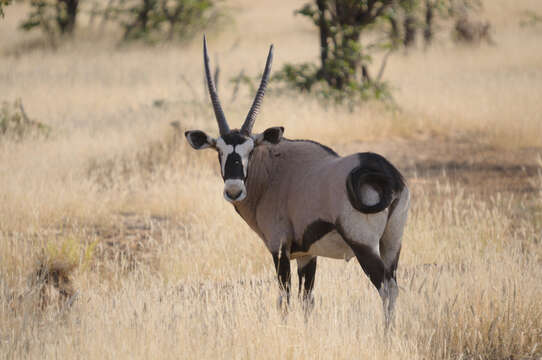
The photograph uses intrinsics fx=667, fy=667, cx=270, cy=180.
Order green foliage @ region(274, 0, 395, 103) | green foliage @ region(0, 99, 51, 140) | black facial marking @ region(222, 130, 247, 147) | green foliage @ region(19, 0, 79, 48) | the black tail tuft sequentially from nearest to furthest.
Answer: the black tail tuft, black facial marking @ region(222, 130, 247, 147), green foliage @ region(0, 99, 51, 140), green foliage @ region(274, 0, 395, 103), green foliage @ region(19, 0, 79, 48)

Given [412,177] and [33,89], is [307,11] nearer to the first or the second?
[412,177]

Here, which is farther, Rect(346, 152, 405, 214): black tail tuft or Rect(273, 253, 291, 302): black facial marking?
Rect(273, 253, 291, 302): black facial marking

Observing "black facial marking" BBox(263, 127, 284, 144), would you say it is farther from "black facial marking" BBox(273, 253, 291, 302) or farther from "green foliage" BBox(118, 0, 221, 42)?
"green foliage" BBox(118, 0, 221, 42)

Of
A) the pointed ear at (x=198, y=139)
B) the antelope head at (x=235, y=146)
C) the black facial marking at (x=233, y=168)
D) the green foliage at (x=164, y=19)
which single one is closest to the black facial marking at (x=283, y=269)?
the antelope head at (x=235, y=146)

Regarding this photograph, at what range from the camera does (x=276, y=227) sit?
4414 millimetres

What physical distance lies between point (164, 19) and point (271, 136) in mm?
24168

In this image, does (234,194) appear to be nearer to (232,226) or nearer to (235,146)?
(235,146)

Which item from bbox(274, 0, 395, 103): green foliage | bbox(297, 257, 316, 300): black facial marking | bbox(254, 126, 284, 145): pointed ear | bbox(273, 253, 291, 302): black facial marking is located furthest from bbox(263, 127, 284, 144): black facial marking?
bbox(274, 0, 395, 103): green foliage

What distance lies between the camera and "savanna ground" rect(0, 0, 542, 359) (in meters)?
3.89

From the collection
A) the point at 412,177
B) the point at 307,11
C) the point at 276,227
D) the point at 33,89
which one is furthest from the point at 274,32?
the point at 276,227

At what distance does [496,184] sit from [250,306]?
21.4ft

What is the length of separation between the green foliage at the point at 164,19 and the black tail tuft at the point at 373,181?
939 inches

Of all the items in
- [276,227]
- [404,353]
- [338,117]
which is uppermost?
[338,117]

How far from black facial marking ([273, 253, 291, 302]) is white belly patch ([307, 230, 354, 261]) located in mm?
172
